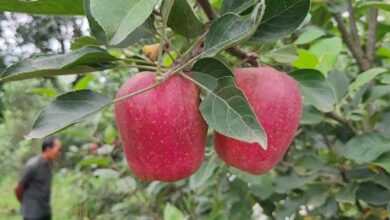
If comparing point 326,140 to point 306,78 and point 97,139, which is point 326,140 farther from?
point 97,139

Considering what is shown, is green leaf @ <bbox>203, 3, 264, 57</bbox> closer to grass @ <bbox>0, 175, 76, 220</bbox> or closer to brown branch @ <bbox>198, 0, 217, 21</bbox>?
brown branch @ <bbox>198, 0, 217, 21</bbox>

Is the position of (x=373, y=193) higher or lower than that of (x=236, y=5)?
lower

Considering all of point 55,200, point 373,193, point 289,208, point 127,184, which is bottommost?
point 55,200

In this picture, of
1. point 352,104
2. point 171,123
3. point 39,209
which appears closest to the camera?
point 171,123

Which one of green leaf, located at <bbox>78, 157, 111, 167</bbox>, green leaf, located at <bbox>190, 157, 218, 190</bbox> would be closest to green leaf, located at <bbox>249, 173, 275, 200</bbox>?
green leaf, located at <bbox>190, 157, 218, 190</bbox>

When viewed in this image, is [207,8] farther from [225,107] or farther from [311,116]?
[311,116]

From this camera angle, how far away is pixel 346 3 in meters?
1.12

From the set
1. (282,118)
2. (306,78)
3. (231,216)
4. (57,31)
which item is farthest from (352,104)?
(57,31)

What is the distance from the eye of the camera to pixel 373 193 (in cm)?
99

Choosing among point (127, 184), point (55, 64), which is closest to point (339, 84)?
point (55, 64)

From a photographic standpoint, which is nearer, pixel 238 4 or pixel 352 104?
pixel 238 4

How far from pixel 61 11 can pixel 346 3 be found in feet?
2.44

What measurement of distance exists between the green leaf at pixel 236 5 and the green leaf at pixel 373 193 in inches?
22.1

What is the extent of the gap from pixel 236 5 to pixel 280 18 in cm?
5
